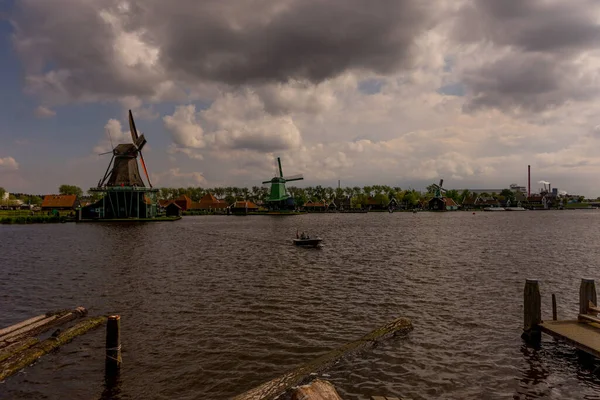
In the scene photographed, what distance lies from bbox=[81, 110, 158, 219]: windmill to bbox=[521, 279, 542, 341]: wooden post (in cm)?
11145

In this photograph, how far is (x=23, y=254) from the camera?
44.8 m

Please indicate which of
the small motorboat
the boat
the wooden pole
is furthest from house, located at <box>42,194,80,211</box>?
the wooden pole

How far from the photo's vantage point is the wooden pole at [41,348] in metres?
12.9

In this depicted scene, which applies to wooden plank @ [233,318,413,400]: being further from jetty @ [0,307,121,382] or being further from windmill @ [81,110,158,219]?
windmill @ [81,110,158,219]

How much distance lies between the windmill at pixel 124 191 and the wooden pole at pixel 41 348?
101 meters

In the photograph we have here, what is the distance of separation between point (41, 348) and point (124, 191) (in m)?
106

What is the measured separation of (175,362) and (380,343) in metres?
8.17

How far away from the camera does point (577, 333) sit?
13.7 meters

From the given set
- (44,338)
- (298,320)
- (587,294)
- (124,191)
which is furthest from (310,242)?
(124,191)

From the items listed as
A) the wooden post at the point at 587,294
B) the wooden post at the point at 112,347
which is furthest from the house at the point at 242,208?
the wooden post at the point at 587,294

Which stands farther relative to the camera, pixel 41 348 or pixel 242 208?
pixel 242 208

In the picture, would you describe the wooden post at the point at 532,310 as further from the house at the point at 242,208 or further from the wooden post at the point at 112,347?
the house at the point at 242,208

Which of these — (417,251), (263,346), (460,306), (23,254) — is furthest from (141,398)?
(23,254)

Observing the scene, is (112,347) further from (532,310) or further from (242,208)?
(242,208)
